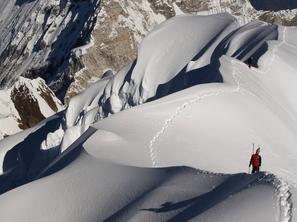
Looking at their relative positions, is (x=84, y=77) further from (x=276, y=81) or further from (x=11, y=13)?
(x=276, y=81)

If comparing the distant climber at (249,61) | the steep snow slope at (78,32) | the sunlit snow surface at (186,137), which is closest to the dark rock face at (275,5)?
the steep snow slope at (78,32)

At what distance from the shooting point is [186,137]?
29.5 metres

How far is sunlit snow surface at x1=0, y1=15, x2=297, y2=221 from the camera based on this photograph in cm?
1941

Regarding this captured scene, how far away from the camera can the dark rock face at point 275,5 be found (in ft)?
552

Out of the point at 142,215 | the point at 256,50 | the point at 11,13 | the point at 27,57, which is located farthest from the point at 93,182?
the point at 11,13

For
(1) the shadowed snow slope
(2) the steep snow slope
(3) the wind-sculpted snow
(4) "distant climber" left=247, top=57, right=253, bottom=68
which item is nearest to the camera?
(1) the shadowed snow slope

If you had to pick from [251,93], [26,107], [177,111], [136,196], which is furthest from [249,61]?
[26,107]

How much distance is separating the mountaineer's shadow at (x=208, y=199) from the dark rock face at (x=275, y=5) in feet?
493

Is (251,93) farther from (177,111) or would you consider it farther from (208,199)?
(208,199)

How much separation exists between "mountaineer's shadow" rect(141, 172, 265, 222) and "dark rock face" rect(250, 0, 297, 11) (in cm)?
15013

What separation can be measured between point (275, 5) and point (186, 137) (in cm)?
14242

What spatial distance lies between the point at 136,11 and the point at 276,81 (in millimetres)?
109244

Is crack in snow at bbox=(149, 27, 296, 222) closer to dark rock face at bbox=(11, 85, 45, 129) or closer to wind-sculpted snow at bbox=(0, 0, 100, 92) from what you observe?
dark rock face at bbox=(11, 85, 45, 129)

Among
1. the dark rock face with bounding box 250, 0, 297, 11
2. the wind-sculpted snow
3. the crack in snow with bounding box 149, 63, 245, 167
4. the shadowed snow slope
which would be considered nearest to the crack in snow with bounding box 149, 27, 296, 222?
the crack in snow with bounding box 149, 63, 245, 167
